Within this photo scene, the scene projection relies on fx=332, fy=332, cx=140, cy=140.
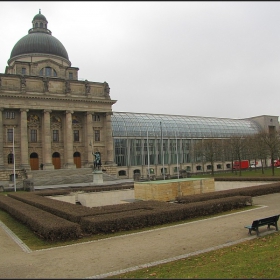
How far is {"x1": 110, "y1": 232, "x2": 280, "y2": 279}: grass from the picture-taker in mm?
10094

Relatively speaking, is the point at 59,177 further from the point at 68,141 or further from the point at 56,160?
the point at 68,141

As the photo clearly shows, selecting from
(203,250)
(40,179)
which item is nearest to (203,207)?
(203,250)

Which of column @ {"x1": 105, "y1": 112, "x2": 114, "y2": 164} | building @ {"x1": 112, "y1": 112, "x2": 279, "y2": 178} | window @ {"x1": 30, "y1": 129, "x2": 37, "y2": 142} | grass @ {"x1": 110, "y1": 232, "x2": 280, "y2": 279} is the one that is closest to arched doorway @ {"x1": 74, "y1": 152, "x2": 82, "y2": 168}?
column @ {"x1": 105, "y1": 112, "x2": 114, "y2": 164}

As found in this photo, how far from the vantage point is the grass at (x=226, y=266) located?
1009 cm

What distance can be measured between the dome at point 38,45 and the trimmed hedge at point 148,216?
63.6 metres

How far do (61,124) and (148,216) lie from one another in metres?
55.5

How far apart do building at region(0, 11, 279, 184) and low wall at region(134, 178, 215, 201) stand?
107 ft

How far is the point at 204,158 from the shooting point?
90000 millimetres

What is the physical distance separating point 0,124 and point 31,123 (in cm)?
667

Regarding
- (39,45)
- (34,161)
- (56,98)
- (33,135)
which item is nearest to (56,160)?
→ (34,161)

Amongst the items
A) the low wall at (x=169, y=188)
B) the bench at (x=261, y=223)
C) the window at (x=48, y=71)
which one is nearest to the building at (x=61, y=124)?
the window at (x=48, y=71)

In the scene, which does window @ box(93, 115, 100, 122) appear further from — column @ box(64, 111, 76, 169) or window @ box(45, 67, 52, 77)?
window @ box(45, 67, 52, 77)

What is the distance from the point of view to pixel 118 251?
1439 cm

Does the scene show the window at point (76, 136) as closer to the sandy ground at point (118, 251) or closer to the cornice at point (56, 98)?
the cornice at point (56, 98)
